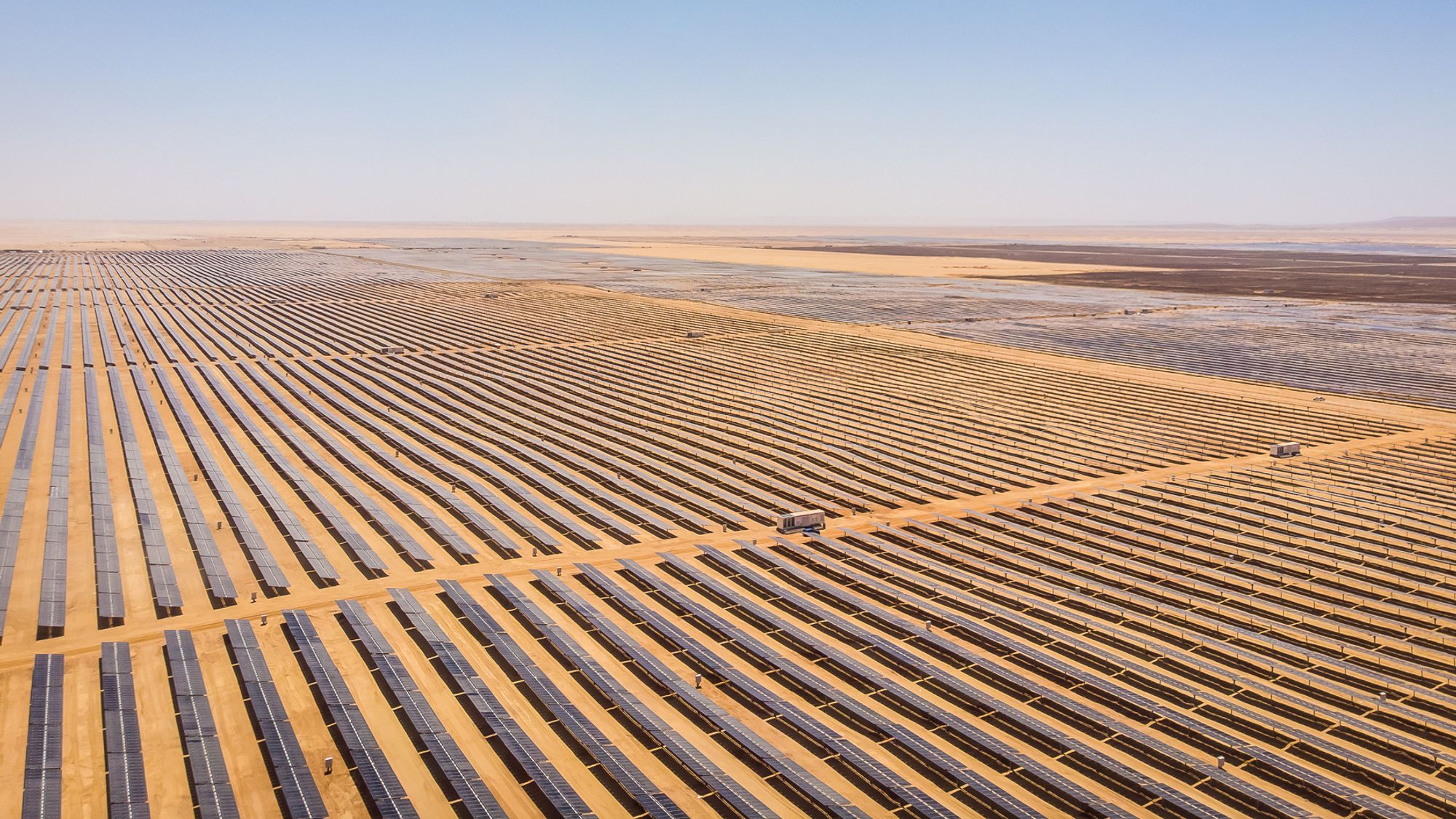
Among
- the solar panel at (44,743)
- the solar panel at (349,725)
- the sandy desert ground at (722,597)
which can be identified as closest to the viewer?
the solar panel at (44,743)

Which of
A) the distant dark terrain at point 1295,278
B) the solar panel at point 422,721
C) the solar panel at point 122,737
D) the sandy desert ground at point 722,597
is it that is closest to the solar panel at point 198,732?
the sandy desert ground at point 722,597

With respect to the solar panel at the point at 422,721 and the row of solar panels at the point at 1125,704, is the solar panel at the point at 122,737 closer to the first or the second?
the solar panel at the point at 422,721

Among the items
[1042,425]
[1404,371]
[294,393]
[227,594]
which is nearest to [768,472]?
[1042,425]

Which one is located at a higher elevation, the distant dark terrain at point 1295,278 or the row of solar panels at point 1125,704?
the distant dark terrain at point 1295,278

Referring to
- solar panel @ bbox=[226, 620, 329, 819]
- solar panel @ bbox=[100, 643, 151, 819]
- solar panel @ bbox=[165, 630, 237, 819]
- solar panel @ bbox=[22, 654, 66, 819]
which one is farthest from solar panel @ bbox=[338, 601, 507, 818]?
solar panel @ bbox=[22, 654, 66, 819]

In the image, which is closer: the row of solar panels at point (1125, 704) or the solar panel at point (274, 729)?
the solar panel at point (274, 729)

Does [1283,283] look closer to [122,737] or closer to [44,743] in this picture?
[122,737]

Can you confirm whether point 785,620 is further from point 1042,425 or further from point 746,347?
point 746,347

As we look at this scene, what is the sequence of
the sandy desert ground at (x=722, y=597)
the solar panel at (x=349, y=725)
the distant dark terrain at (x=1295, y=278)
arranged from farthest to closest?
the distant dark terrain at (x=1295, y=278)
the sandy desert ground at (x=722, y=597)
the solar panel at (x=349, y=725)

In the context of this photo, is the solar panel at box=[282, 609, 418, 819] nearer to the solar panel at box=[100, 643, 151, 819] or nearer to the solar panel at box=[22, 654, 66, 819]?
the solar panel at box=[100, 643, 151, 819]
